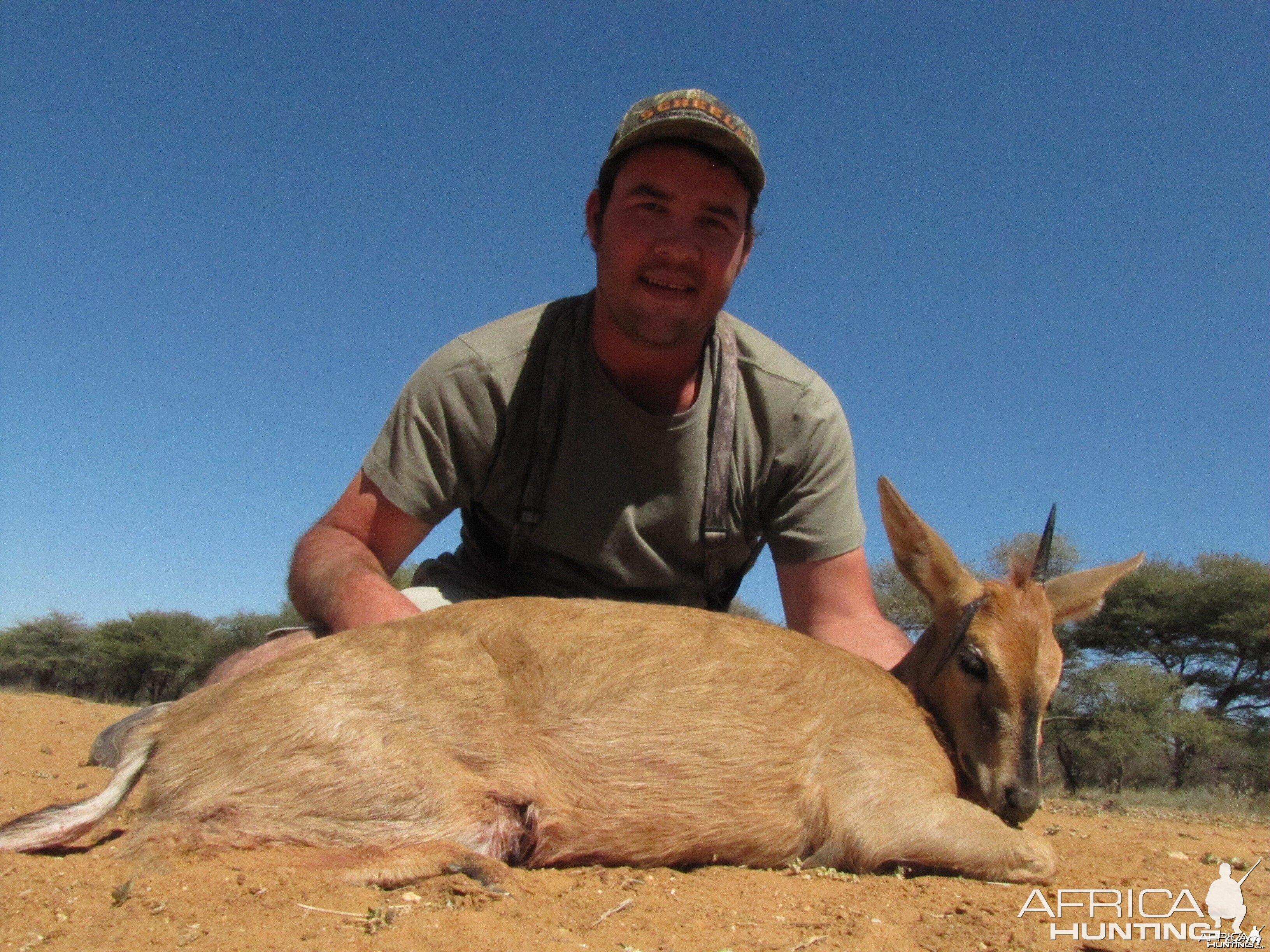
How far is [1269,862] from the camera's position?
14.5ft

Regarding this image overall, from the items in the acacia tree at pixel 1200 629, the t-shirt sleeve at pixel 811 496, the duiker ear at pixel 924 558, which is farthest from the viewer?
the acacia tree at pixel 1200 629

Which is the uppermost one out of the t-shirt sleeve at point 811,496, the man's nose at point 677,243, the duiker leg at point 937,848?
the man's nose at point 677,243

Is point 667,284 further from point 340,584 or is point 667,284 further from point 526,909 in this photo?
point 526,909

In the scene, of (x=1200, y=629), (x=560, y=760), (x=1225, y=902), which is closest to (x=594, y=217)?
(x=560, y=760)

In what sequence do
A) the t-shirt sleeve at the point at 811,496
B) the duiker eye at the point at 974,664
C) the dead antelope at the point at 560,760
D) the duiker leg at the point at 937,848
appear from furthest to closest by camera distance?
the t-shirt sleeve at the point at 811,496
the duiker eye at the point at 974,664
the duiker leg at the point at 937,848
the dead antelope at the point at 560,760

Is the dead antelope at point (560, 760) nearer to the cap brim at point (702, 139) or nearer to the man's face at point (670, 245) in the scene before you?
the man's face at point (670, 245)

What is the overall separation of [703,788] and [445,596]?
8.96 ft

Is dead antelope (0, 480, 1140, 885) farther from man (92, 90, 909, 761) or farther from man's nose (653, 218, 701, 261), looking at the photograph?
man's nose (653, 218, 701, 261)

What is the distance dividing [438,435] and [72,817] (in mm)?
2745

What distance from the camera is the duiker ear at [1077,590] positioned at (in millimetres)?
4680

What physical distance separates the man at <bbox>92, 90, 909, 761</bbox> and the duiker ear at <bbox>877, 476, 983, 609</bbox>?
920 mm

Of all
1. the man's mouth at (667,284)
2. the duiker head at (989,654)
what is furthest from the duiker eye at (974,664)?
the man's mouth at (667,284)

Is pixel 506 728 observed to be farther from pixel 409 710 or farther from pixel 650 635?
pixel 650 635

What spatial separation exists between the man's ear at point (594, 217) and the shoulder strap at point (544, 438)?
776mm
